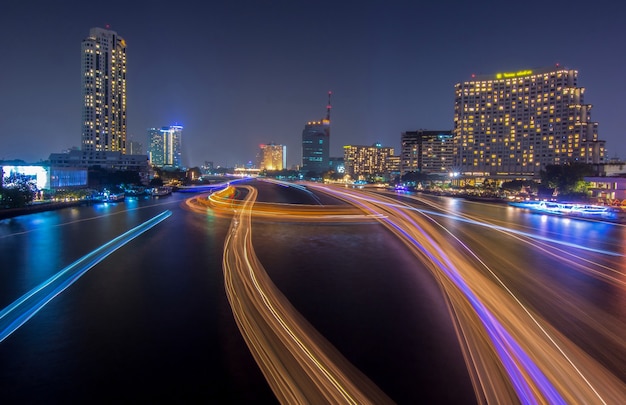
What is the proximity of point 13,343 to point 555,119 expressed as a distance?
139860mm

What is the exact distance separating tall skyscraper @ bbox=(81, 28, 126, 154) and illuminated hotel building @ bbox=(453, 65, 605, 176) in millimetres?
122214

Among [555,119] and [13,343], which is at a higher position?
[555,119]

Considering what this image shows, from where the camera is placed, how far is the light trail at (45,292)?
780cm

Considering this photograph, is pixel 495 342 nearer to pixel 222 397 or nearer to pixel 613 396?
pixel 613 396

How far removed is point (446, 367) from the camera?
19.9ft

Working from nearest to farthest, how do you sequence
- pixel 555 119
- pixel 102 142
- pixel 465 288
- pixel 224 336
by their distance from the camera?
pixel 224 336 → pixel 465 288 → pixel 555 119 → pixel 102 142

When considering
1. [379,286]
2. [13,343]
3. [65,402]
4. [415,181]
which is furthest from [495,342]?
[415,181]

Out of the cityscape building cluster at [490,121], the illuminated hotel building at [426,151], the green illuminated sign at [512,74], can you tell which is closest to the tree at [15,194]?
the cityscape building cluster at [490,121]

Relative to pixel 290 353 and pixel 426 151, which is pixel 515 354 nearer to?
pixel 290 353

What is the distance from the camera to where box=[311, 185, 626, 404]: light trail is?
5.12 meters

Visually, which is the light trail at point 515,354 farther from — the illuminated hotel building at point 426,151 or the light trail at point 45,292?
the illuminated hotel building at point 426,151

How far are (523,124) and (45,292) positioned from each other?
138 metres

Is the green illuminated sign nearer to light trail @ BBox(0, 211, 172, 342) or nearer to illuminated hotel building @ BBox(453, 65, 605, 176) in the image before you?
illuminated hotel building @ BBox(453, 65, 605, 176)

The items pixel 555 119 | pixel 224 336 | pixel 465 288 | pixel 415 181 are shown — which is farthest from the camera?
pixel 555 119
